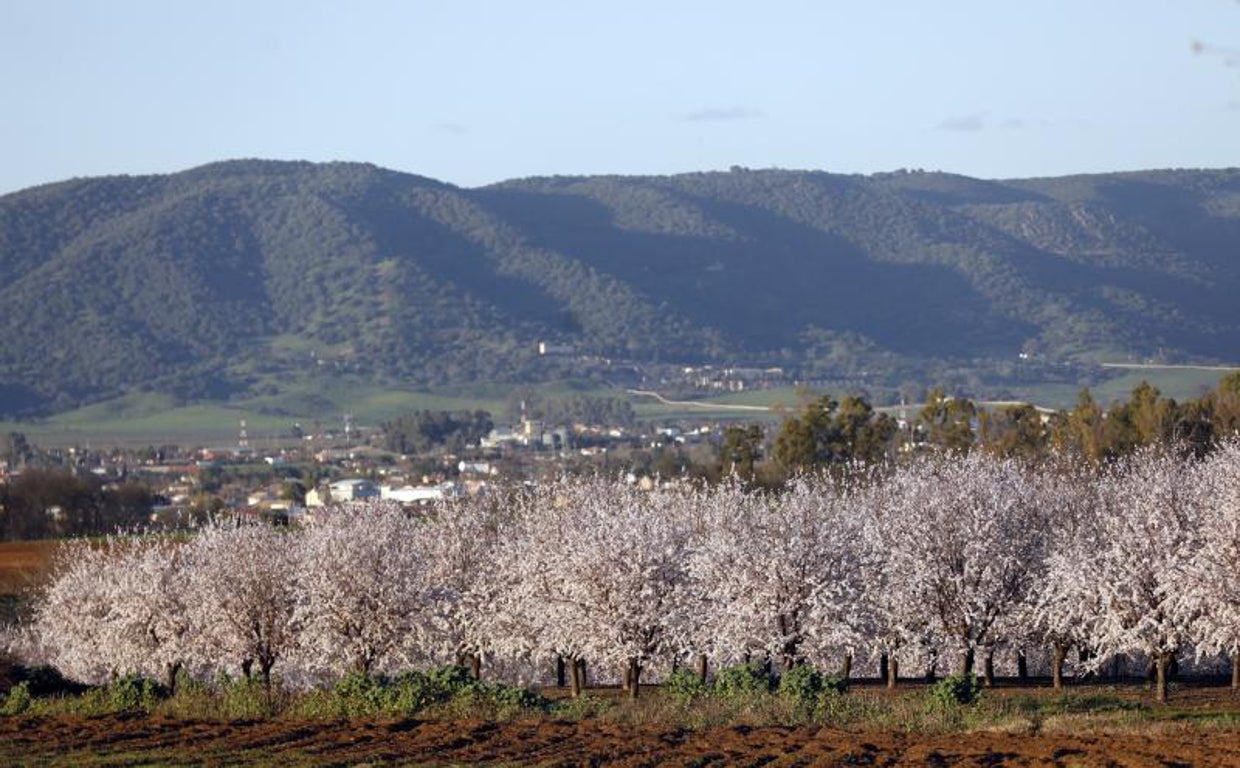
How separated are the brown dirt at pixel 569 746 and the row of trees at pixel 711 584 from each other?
1040 cm

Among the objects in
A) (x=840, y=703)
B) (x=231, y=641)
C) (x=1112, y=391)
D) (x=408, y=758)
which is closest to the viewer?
(x=408, y=758)

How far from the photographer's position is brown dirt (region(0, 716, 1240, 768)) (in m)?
24.5

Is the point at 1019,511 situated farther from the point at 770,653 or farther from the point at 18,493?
the point at 18,493

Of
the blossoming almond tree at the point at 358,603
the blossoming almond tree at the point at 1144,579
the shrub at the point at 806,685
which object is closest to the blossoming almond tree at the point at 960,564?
the blossoming almond tree at the point at 1144,579

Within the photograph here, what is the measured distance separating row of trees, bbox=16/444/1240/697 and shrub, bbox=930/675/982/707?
564 centimetres

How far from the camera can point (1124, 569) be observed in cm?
3759

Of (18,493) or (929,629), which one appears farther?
(18,493)

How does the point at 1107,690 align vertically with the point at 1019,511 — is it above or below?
below

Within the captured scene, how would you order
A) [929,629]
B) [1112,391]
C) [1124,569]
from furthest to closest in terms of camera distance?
[1112,391], [929,629], [1124,569]

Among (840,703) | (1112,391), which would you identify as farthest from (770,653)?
(1112,391)

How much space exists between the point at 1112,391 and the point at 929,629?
126 m

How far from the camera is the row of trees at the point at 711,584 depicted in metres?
38.3

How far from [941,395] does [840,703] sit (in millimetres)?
64866

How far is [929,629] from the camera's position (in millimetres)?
41594
